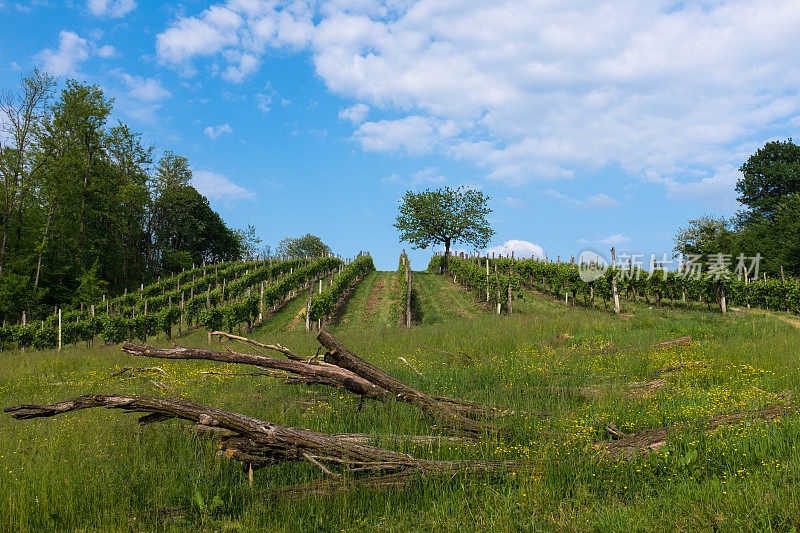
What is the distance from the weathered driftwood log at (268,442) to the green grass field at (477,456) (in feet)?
0.76

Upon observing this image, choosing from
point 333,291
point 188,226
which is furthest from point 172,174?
point 333,291

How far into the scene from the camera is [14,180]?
37156 mm

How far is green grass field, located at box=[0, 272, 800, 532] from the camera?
4.20 metres

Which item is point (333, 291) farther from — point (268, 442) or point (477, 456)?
point (268, 442)

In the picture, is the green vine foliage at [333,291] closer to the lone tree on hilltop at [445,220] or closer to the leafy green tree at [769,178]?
→ the lone tree on hilltop at [445,220]

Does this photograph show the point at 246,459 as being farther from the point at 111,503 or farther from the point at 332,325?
the point at 332,325

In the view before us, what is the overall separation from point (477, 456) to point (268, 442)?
2646 mm

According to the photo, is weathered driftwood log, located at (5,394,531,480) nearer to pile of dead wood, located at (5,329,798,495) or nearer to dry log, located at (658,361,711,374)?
pile of dead wood, located at (5,329,798,495)

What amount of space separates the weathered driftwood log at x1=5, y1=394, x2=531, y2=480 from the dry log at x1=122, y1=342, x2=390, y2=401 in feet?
2.44

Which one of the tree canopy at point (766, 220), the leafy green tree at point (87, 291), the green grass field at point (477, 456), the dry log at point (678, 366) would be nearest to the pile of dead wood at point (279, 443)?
the green grass field at point (477, 456)

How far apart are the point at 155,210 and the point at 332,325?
4727 centimetres

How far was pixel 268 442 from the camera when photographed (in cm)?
457

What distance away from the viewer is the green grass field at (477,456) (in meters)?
4.20

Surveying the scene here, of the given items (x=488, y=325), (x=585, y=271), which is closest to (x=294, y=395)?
(x=488, y=325)
